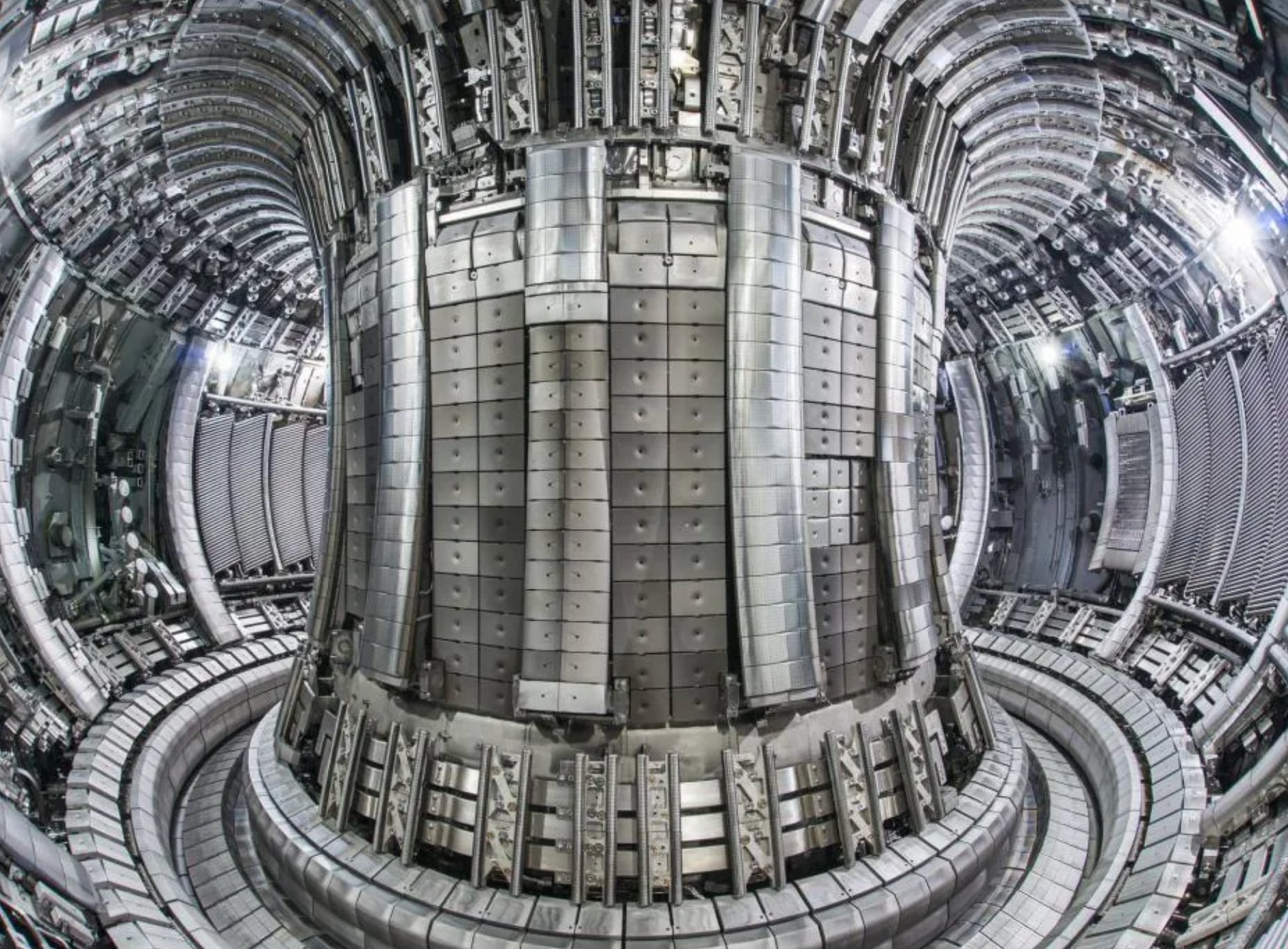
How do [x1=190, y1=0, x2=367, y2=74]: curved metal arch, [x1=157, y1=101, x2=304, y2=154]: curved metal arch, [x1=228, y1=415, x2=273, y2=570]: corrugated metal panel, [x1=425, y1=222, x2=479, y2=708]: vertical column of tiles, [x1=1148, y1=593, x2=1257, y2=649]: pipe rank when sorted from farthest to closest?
[x1=228, y1=415, x2=273, y2=570]: corrugated metal panel → [x1=1148, y1=593, x2=1257, y2=649]: pipe → [x1=157, y1=101, x2=304, y2=154]: curved metal arch → [x1=190, y1=0, x2=367, y2=74]: curved metal arch → [x1=425, y1=222, x2=479, y2=708]: vertical column of tiles

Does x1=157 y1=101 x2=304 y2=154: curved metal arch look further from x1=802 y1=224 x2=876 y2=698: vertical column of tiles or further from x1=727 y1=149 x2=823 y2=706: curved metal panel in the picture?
x1=802 y1=224 x2=876 y2=698: vertical column of tiles

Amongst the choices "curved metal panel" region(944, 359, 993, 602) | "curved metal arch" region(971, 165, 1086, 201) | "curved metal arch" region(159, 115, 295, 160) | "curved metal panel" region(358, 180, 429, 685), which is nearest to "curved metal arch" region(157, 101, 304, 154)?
"curved metal arch" region(159, 115, 295, 160)

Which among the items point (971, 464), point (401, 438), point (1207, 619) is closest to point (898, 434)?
point (401, 438)

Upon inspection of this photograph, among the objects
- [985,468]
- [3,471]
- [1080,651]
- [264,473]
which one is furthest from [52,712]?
[985,468]

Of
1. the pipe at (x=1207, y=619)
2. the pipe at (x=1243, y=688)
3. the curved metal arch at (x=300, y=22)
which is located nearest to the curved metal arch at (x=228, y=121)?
the curved metal arch at (x=300, y=22)

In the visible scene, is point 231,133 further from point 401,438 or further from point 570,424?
point 570,424

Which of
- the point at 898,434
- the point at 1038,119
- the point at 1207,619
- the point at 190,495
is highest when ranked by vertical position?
the point at 1038,119

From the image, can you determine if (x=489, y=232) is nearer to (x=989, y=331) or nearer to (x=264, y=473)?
(x=264, y=473)

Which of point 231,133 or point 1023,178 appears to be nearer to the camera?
point 231,133
